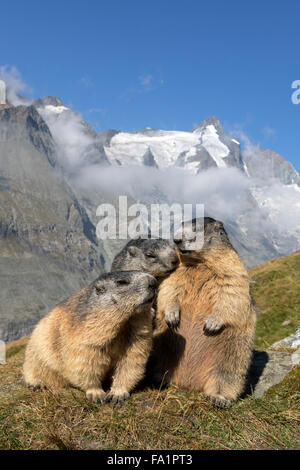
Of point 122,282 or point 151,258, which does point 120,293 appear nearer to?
point 122,282

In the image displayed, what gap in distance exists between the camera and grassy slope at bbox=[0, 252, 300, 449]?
19.1 feet

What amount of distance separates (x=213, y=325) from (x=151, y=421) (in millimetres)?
2498

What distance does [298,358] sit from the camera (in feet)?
34.1

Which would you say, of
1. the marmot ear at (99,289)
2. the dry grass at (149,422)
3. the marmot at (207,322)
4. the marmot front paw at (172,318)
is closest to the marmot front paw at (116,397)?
the dry grass at (149,422)

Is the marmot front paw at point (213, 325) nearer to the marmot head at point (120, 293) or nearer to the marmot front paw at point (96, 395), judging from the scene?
the marmot head at point (120, 293)

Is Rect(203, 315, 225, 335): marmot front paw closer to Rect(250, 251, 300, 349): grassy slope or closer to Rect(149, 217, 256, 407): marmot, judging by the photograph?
Rect(149, 217, 256, 407): marmot

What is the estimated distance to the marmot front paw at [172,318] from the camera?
8.42m

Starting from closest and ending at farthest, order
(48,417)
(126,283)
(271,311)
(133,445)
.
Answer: (133,445), (48,417), (126,283), (271,311)

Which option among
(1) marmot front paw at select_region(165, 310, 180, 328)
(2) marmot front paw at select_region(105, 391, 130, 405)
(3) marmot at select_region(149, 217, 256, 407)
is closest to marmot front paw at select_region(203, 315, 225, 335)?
(3) marmot at select_region(149, 217, 256, 407)

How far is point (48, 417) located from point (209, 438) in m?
2.68

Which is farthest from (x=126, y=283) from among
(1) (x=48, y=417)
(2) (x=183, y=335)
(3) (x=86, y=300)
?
(1) (x=48, y=417)

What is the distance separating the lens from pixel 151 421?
6.42 meters

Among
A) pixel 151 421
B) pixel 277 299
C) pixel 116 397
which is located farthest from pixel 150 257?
pixel 277 299
